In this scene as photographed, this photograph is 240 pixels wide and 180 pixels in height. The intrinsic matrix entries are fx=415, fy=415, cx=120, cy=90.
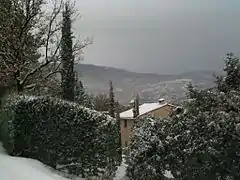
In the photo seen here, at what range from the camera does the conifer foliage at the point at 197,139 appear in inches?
366

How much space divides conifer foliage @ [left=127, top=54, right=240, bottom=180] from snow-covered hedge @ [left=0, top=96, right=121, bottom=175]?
106cm

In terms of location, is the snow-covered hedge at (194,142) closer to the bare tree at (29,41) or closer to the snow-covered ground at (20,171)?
the snow-covered ground at (20,171)

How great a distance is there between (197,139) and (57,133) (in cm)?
348

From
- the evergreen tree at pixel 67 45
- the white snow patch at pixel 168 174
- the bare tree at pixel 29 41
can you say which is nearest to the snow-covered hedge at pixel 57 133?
the white snow patch at pixel 168 174

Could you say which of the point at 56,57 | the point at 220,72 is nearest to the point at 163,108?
the point at 56,57

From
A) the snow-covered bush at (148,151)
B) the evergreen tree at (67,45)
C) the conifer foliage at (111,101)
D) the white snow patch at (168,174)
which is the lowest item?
the conifer foliage at (111,101)

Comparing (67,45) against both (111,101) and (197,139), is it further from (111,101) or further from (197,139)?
(111,101)

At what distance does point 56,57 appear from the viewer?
1938 centimetres

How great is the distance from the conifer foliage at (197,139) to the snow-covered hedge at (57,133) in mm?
1064

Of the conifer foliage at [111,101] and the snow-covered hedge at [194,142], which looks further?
the conifer foliage at [111,101]

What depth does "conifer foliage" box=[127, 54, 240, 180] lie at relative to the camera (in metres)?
9.30

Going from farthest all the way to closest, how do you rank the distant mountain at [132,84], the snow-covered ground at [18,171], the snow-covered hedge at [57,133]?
the distant mountain at [132,84] < the snow-covered hedge at [57,133] < the snow-covered ground at [18,171]

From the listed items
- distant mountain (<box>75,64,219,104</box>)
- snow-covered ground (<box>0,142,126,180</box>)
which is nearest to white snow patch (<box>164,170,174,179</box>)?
snow-covered ground (<box>0,142,126,180</box>)

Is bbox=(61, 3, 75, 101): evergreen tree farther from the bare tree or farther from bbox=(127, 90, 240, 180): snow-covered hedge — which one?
bbox=(127, 90, 240, 180): snow-covered hedge
